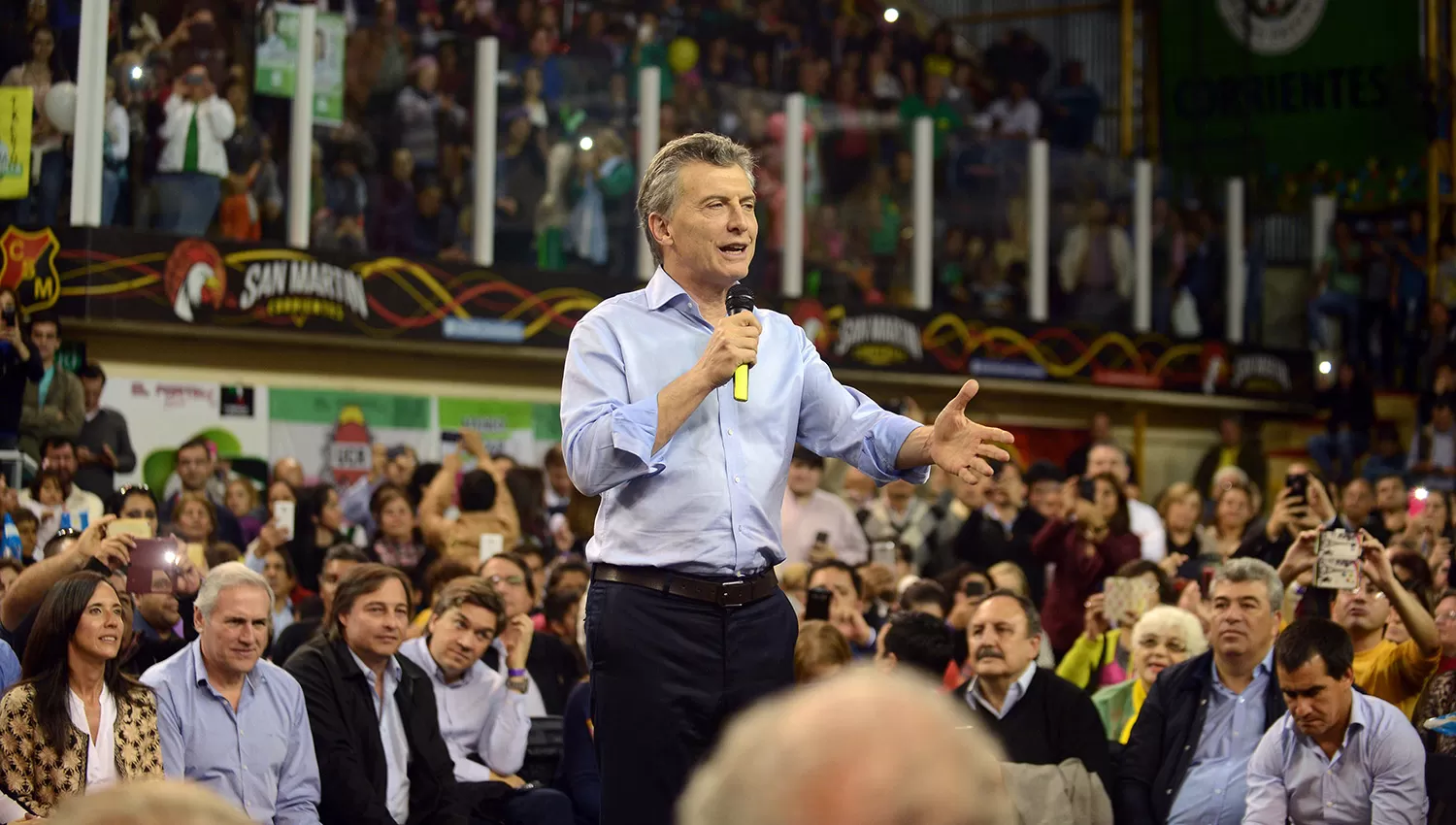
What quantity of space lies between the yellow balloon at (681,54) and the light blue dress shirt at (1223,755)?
24.9 ft

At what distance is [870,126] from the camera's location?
43.6ft

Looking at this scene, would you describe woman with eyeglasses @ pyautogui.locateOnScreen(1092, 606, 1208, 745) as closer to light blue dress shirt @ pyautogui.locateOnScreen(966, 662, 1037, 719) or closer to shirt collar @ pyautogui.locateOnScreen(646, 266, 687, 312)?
light blue dress shirt @ pyautogui.locateOnScreen(966, 662, 1037, 719)

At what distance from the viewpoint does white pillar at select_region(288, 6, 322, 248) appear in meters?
10.7

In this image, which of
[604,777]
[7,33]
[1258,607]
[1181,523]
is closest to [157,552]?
[604,777]

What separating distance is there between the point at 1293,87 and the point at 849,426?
15.8m

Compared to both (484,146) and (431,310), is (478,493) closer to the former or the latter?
(431,310)

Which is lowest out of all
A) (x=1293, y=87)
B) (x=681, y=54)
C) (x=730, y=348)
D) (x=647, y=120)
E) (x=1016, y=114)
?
(x=730, y=348)

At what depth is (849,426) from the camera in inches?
134

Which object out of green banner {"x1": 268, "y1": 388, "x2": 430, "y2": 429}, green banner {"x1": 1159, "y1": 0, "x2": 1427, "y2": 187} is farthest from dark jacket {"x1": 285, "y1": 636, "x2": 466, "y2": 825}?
green banner {"x1": 1159, "y1": 0, "x2": 1427, "y2": 187}

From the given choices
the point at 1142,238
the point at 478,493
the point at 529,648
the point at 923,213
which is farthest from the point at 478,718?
the point at 1142,238

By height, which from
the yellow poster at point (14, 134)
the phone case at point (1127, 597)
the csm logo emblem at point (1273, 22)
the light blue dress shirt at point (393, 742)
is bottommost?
the light blue dress shirt at point (393, 742)

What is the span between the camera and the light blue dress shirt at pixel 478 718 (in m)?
6.43

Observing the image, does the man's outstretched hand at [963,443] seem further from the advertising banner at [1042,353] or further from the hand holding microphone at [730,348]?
the advertising banner at [1042,353]

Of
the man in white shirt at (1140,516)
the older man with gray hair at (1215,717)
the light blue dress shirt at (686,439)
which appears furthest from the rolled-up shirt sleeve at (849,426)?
the man in white shirt at (1140,516)
